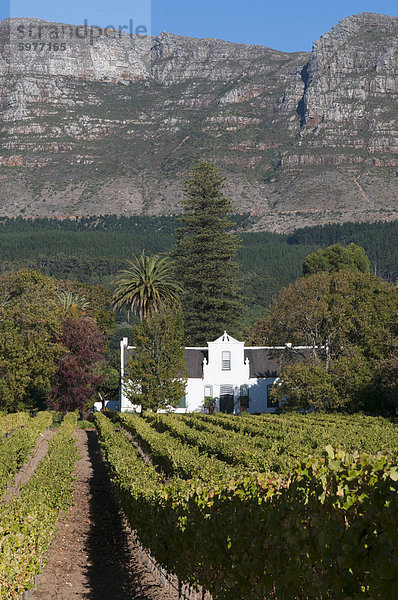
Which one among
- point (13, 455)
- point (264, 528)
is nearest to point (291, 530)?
point (264, 528)

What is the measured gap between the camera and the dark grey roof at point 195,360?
6168cm

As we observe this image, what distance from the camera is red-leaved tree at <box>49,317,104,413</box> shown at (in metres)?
58.4

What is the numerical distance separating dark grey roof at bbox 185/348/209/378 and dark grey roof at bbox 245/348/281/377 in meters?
4.09

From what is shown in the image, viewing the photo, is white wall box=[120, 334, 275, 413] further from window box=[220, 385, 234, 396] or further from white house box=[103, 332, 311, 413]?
window box=[220, 385, 234, 396]

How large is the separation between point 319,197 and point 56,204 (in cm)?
7363

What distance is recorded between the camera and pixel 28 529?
40.1ft

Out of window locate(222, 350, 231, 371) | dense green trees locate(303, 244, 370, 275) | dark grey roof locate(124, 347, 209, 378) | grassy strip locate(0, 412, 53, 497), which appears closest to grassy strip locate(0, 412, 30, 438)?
grassy strip locate(0, 412, 53, 497)

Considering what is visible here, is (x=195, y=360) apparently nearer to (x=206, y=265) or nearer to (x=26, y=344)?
(x=26, y=344)

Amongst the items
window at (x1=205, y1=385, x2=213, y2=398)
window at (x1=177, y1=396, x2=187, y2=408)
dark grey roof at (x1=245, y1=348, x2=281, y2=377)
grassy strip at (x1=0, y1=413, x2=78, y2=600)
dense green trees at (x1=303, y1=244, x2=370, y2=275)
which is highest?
dense green trees at (x1=303, y1=244, x2=370, y2=275)

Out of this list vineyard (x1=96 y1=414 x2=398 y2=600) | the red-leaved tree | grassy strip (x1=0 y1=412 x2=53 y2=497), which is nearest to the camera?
vineyard (x1=96 y1=414 x2=398 y2=600)

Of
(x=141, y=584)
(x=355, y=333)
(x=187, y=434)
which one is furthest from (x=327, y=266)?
(x=141, y=584)

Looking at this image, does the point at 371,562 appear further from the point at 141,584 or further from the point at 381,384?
the point at 381,384

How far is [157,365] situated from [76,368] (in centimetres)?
729

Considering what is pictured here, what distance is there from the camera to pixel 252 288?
12625 centimetres
